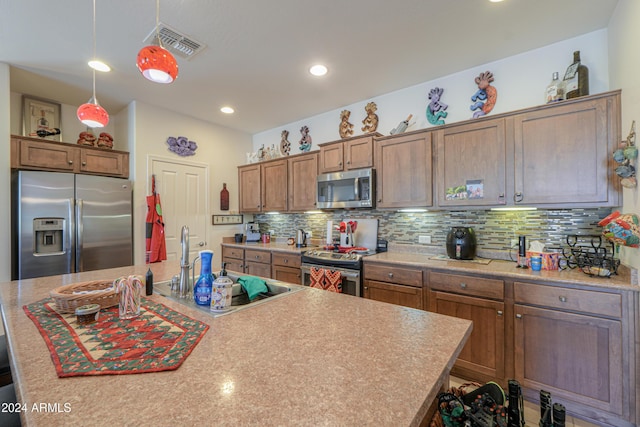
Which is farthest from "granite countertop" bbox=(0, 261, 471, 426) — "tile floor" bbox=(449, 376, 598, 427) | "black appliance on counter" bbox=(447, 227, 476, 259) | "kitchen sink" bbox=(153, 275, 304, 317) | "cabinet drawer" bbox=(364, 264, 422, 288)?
"black appliance on counter" bbox=(447, 227, 476, 259)

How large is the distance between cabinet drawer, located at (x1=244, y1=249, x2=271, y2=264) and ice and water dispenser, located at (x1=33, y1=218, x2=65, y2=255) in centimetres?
194

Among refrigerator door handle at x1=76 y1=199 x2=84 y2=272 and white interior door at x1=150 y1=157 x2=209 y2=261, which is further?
white interior door at x1=150 y1=157 x2=209 y2=261

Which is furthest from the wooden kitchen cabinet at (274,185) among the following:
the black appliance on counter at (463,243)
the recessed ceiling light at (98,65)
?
the black appliance on counter at (463,243)

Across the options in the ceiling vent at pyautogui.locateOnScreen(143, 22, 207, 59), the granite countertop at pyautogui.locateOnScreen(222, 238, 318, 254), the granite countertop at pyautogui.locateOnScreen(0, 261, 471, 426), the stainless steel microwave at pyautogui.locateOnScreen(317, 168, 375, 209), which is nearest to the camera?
the granite countertop at pyautogui.locateOnScreen(0, 261, 471, 426)

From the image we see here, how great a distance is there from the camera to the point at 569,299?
1726 millimetres

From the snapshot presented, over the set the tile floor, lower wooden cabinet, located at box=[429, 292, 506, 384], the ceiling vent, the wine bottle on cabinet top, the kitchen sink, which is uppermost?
the ceiling vent

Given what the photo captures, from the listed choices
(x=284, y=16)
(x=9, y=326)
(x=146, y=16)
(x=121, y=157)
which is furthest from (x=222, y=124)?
(x=9, y=326)

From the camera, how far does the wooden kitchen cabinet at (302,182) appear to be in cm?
353

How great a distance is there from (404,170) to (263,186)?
7.18ft

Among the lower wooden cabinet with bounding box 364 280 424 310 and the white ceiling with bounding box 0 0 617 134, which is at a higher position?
the white ceiling with bounding box 0 0 617 134

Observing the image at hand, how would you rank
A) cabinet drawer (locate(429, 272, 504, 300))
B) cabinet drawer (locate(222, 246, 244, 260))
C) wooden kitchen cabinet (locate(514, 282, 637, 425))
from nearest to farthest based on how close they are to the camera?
wooden kitchen cabinet (locate(514, 282, 637, 425)), cabinet drawer (locate(429, 272, 504, 300)), cabinet drawer (locate(222, 246, 244, 260))

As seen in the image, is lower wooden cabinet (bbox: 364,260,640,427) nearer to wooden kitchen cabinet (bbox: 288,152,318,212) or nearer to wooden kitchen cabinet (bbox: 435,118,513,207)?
wooden kitchen cabinet (bbox: 435,118,513,207)

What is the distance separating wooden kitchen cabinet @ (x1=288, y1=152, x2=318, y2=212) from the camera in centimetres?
353

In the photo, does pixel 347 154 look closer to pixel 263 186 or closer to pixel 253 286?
pixel 263 186
